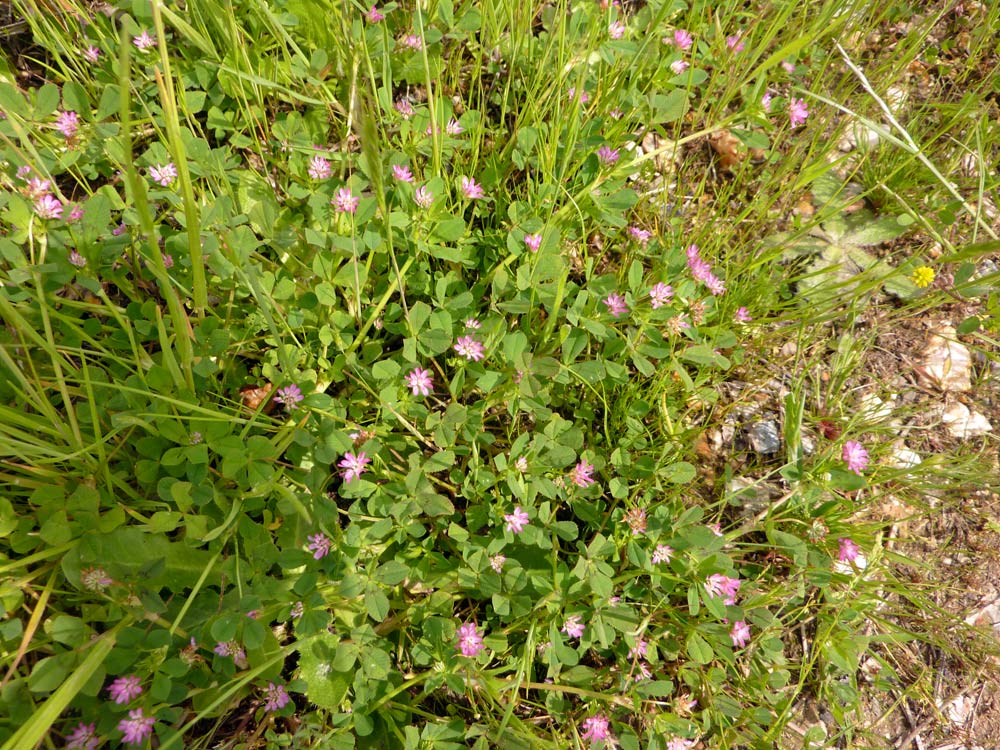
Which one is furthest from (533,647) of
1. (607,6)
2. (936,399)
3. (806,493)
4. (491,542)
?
(607,6)

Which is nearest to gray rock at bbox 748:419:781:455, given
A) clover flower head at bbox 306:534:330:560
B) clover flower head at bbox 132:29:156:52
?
clover flower head at bbox 306:534:330:560

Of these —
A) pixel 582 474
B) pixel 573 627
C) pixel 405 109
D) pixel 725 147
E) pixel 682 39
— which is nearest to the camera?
pixel 573 627

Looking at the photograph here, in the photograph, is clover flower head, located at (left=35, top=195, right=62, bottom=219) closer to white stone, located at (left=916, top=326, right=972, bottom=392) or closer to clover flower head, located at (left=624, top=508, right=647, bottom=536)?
clover flower head, located at (left=624, top=508, right=647, bottom=536)

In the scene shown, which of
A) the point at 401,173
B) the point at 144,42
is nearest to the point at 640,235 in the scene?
the point at 401,173

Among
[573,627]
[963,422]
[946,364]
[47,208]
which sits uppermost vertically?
[47,208]

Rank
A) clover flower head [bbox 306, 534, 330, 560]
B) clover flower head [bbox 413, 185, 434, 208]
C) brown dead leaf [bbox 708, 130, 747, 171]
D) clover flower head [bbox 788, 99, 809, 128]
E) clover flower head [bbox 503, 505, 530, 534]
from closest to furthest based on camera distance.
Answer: clover flower head [bbox 306, 534, 330, 560]
clover flower head [bbox 503, 505, 530, 534]
clover flower head [bbox 413, 185, 434, 208]
clover flower head [bbox 788, 99, 809, 128]
brown dead leaf [bbox 708, 130, 747, 171]

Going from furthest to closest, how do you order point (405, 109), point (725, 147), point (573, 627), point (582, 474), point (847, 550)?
point (725, 147)
point (405, 109)
point (847, 550)
point (582, 474)
point (573, 627)

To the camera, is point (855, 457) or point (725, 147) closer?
point (855, 457)

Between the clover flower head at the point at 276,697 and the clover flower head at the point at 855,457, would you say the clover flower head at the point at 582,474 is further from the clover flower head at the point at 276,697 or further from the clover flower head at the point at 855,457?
the clover flower head at the point at 276,697

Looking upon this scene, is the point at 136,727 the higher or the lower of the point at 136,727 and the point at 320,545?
the lower

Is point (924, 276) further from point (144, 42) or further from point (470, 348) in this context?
point (144, 42)

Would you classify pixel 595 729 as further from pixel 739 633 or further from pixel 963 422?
pixel 963 422
